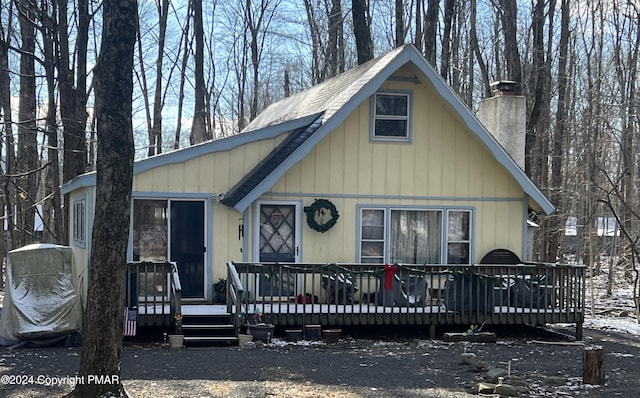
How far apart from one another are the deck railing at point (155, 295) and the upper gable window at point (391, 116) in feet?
17.0

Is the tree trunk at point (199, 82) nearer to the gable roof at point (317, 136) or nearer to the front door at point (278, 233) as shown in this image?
the gable roof at point (317, 136)

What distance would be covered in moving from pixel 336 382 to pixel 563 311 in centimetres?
623

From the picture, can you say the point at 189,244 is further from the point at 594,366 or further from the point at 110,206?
the point at 594,366

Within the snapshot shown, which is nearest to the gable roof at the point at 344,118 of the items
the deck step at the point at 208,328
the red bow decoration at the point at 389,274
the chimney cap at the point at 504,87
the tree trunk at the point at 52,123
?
the deck step at the point at 208,328

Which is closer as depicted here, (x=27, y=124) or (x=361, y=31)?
(x=27, y=124)

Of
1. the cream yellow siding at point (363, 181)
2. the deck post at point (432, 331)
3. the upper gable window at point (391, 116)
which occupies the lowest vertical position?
the deck post at point (432, 331)

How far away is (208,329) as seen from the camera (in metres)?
12.5

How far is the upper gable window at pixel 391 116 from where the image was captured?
15.1 meters

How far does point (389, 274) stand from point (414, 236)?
2.12 m

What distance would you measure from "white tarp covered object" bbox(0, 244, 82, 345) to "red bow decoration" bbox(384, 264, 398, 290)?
5.40 m

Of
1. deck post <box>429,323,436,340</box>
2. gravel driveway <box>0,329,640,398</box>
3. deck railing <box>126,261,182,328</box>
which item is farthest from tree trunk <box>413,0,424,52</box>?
deck railing <box>126,261,182,328</box>

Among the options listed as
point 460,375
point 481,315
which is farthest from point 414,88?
point 460,375

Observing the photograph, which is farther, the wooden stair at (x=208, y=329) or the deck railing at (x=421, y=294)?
the deck railing at (x=421, y=294)

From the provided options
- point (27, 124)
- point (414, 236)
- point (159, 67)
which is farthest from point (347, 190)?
point (159, 67)
